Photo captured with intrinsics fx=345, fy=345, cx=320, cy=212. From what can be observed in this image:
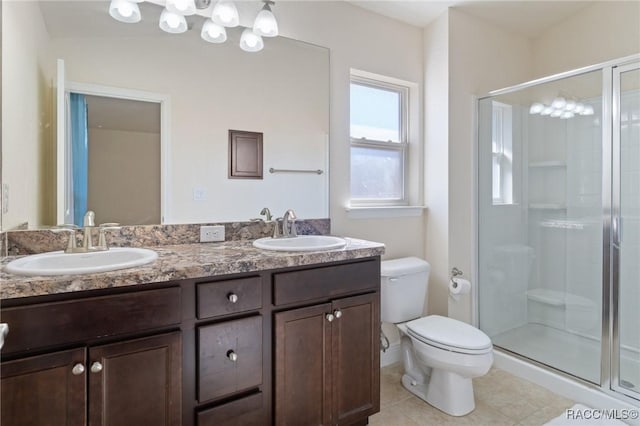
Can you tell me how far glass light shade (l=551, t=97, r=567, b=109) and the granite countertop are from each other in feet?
5.69

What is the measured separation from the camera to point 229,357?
1.29 metres

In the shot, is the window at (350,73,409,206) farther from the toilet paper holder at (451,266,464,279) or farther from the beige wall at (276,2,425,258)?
the toilet paper holder at (451,266,464,279)

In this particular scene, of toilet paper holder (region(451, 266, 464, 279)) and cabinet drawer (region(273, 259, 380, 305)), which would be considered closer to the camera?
cabinet drawer (region(273, 259, 380, 305))

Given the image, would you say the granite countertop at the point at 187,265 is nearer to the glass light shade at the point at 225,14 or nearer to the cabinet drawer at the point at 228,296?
the cabinet drawer at the point at 228,296

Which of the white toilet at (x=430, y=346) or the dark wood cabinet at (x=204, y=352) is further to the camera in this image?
the white toilet at (x=430, y=346)

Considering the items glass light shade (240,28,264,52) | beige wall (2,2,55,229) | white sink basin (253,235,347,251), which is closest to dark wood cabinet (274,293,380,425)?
white sink basin (253,235,347,251)

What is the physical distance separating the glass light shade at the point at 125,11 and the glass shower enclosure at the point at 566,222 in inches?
88.1

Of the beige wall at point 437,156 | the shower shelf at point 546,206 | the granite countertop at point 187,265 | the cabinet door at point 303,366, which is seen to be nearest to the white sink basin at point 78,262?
the granite countertop at point 187,265

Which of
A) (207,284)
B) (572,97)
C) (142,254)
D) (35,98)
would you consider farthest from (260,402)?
(572,97)

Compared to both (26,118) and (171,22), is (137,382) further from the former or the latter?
(171,22)

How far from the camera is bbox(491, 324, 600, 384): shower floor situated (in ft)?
6.75

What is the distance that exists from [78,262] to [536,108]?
2.86m

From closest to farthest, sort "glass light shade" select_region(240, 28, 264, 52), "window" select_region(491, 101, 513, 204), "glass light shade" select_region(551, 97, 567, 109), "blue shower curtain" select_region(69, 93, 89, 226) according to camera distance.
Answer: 1. "blue shower curtain" select_region(69, 93, 89, 226)
2. "glass light shade" select_region(240, 28, 264, 52)
3. "glass light shade" select_region(551, 97, 567, 109)
4. "window" select_region(491, 101, 513, 204)

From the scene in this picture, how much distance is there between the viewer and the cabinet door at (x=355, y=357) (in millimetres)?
1551
